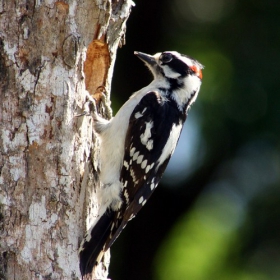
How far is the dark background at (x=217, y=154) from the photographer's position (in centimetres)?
592

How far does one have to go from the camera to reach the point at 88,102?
4297 millimetres

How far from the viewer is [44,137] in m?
3.80

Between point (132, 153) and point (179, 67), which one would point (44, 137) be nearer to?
point (132, 153)

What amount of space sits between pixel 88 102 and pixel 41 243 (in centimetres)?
113

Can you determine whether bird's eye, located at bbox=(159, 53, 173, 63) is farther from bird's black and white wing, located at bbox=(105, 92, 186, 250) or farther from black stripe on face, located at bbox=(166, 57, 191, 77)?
bird's black and white wing, located at bbox=(105, 92, 186, 250)

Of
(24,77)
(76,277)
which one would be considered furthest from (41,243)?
(24,77)

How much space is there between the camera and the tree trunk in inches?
141

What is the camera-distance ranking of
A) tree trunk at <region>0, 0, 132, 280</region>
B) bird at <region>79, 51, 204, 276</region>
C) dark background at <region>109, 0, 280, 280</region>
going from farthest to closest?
dark background at <region>109, 0, 280, 280</region> → bird at <region>79, 51, 204, 276</region> → tree trunk at <region>0, 0, 132, 280</region>

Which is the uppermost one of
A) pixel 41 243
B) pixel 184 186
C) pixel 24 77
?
pixel 24 77

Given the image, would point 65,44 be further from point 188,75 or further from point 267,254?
point 267,254

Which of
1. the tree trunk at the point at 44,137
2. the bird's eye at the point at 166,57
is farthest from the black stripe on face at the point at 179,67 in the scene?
the tree trunk at the point at 44,137

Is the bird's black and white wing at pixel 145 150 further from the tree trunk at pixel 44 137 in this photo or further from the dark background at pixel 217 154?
the dark background at pixel 217 154

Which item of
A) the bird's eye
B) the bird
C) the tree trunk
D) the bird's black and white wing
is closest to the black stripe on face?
the bird's eye

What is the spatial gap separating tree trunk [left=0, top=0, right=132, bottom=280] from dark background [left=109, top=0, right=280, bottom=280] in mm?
2105
